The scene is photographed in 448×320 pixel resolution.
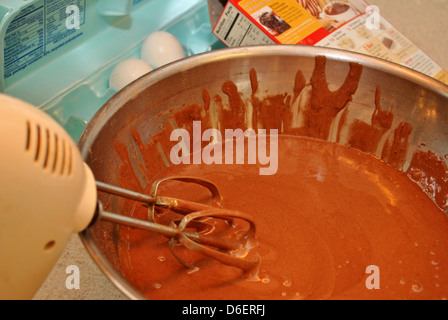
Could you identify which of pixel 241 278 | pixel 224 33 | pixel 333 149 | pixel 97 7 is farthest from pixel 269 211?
pixel 97 7

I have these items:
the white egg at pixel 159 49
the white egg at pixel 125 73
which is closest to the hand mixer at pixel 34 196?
the white egg at pixel 125 73

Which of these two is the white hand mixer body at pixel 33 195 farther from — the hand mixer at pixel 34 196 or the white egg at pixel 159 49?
the white egg at pixel 159 49

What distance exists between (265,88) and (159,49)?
16.0 inches

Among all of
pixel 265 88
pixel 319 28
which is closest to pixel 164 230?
pixel 265 88

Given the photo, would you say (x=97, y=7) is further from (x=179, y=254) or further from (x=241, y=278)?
(x=241, y=278)

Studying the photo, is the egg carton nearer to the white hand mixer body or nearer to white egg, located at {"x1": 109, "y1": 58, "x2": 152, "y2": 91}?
white egg, located at {"x1": 109, "y1": 58, "x2": 152, "y2": 91}

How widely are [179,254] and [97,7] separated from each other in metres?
0.81

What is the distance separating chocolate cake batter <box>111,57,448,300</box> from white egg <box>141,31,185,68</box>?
0.33 m

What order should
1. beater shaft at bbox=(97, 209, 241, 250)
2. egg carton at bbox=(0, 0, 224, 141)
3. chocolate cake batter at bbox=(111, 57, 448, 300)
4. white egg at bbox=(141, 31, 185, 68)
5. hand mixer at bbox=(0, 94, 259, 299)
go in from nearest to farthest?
hand mixer at bbox=(0, 94, 259, 299), beater shaft at bbox=(97, 209, 241, 250), chocolate cake batter at bbox=(111, 57, 448, 300), egg carton at bbox=(0, 0, 224, 141), white egg at bbox=(141, 31, 185, 68)

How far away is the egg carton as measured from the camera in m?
1.25

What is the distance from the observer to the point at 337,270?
3.69 feet

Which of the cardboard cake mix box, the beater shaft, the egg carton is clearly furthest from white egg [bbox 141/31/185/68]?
the beater shaft

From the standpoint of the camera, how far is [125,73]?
149 cm

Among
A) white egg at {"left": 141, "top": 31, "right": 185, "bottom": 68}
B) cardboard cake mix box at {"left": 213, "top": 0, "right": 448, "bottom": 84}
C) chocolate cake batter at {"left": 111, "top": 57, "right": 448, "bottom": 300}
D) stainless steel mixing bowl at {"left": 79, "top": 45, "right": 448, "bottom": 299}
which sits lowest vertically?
chocolate cake batter at {"left": 111, "top": 57, "right": 448, "bottom": 300}
